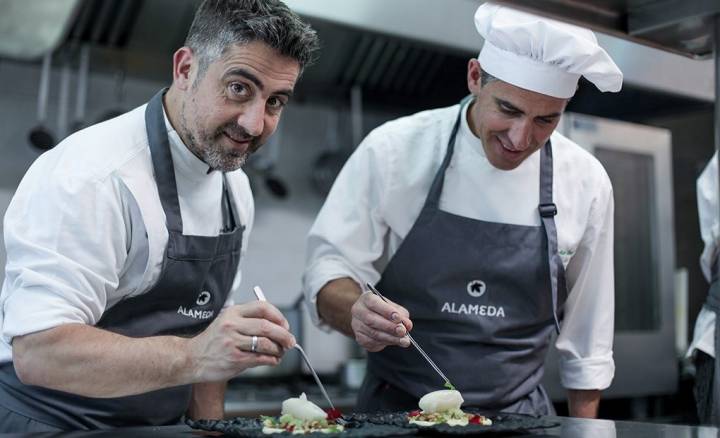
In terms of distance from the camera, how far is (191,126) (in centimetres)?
163

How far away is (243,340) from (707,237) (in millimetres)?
1150

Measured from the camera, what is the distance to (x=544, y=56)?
5.87ft

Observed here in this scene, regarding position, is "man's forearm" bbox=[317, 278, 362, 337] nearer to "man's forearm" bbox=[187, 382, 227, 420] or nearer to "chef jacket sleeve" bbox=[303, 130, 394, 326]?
"chef jacket sleeve" bbox=[303, 130, 394, 326]

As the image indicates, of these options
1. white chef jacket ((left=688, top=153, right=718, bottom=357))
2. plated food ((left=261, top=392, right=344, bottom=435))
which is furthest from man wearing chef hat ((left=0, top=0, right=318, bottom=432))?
white chef jacket ((left=688, top=153, right=718, bottom=357))

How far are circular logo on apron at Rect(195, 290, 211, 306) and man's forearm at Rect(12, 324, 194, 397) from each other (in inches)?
12.1

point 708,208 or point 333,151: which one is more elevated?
point 333,151

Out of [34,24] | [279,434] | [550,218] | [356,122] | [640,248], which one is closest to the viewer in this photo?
[279,434]

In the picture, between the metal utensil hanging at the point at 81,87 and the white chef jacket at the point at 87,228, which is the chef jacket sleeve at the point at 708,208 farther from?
A: the metal utensil hanging at the point at 81,87

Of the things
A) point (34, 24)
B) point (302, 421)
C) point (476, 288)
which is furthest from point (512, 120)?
point (34, 24)

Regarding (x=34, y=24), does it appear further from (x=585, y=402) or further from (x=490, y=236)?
(x=585, y=402)

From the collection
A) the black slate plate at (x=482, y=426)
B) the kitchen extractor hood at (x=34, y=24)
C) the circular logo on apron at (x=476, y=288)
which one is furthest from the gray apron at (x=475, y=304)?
the kitchen extractor hood at (x=34, y=24)

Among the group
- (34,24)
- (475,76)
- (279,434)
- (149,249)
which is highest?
(34,24)

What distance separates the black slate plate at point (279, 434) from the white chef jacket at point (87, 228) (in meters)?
0.28

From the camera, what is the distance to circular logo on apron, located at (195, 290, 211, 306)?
169 cm
